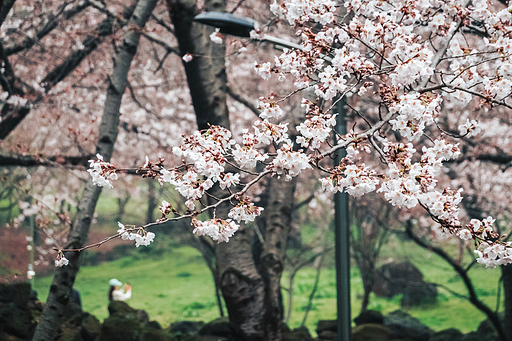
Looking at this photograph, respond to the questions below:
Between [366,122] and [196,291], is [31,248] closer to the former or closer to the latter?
[196,291]

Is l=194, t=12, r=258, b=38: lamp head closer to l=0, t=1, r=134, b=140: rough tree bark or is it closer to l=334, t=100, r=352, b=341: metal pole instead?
→ l=334, t=100, r=352, b=341: metal pole

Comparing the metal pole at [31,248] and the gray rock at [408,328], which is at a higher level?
the metal pole at [31,248]

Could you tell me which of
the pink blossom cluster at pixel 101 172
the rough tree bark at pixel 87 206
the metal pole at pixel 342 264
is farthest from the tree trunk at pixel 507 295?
the pink blossom cluster at pixel 101 172

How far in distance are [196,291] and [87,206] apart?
339cm

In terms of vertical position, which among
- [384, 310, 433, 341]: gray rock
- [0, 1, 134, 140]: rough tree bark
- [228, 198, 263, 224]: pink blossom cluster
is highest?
[0, 1, 134, 140]: rough tree bark

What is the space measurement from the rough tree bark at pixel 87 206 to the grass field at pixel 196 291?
2321mm

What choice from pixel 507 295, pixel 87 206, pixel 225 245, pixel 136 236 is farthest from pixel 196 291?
pixel 136 236

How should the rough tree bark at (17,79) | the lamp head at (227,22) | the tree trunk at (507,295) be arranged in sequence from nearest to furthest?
the lamp head at (227,22)
the rough tree bark at (17,79)
the tree trunk at (507,295)

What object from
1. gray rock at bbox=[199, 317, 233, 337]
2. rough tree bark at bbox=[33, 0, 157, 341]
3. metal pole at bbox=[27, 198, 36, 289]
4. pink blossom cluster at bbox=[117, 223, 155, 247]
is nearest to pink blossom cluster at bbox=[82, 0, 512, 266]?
pink blossom cluster at bbox=[117, 223, 155, 247]

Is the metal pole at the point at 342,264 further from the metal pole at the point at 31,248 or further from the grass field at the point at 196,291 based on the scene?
the metal pole at the point at 31,248

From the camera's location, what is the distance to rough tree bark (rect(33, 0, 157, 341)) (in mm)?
3674

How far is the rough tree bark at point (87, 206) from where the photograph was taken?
12.1 feet

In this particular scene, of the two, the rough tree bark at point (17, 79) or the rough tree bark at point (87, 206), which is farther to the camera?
the rough tree bark at point (17, 79)

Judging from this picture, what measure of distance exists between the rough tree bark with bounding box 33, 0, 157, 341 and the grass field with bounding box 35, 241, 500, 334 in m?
2.32
